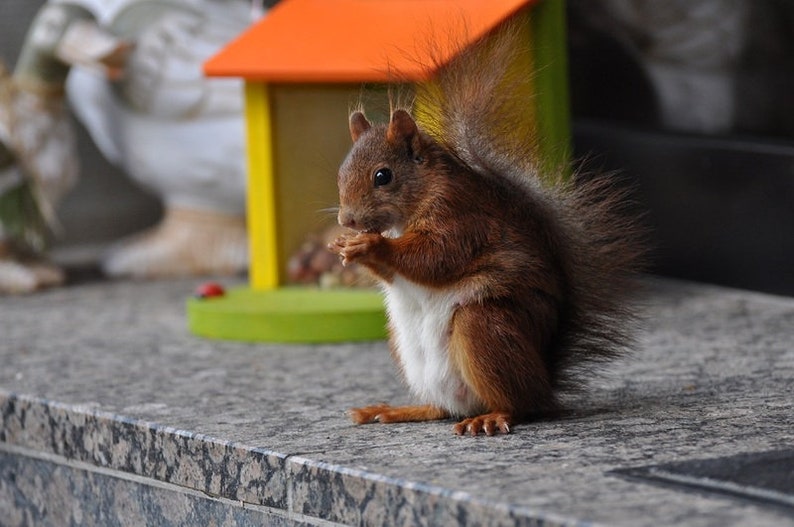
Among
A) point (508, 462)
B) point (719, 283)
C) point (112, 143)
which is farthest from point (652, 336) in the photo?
point (112, 143)

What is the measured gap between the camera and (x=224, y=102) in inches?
132

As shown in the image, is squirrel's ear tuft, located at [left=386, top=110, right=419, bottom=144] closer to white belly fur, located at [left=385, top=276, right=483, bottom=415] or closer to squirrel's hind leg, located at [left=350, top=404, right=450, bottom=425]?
white belly fur, located at [left=385, top=276, right=483, bottom=415]

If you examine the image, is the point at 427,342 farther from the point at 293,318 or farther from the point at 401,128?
the point at 293,318

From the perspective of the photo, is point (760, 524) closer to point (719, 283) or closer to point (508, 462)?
point (508, 462)

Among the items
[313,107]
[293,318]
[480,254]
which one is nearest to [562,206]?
[480,254]

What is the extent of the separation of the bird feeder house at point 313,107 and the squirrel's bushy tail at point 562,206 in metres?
0.42

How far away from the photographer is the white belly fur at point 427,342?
1762 millimetres

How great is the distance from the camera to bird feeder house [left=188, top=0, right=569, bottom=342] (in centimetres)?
249

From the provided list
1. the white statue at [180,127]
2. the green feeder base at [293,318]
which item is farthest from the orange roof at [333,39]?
the white statue at [180,127]

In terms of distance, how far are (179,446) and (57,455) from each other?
12.6 inches

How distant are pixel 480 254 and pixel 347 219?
0.18 m

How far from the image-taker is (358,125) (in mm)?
1858

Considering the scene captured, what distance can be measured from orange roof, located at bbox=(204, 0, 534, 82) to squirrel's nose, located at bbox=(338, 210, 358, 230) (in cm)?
72

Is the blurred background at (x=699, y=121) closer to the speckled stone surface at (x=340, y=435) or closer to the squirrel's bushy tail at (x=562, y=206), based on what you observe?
the speckled stone surface at (x=340, y=435)
